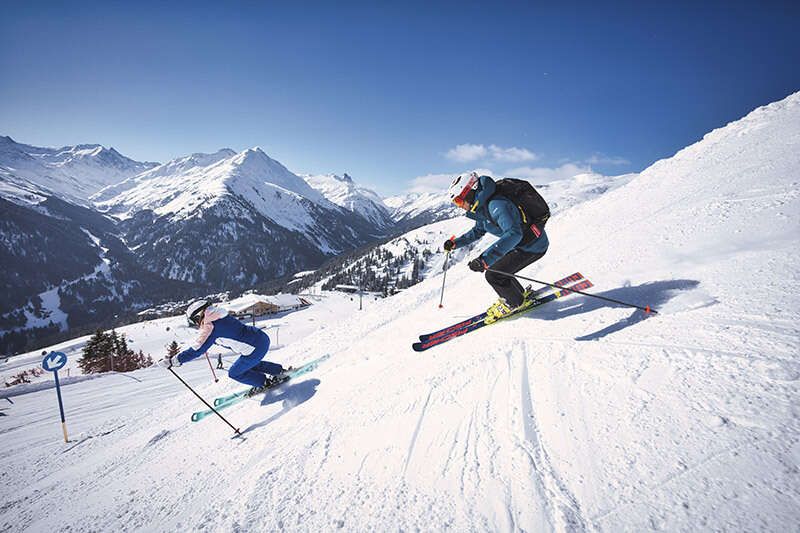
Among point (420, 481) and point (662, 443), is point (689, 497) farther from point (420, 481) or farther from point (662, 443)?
point (420, 481)

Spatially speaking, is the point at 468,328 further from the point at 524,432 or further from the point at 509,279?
the point at 524,432

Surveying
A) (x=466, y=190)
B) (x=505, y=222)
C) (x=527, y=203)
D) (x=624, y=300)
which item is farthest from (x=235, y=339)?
(x=624, y=300)

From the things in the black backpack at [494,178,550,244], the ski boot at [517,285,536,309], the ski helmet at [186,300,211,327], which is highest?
the black backpack at [494,178,550,244]

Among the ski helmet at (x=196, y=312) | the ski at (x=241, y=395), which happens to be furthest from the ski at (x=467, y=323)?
the ski helmet at (x=196, y=312)

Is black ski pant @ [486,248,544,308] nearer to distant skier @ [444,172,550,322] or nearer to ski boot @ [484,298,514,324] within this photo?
distant skier @ [444,172,550,322]

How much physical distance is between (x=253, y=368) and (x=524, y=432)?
588 cm

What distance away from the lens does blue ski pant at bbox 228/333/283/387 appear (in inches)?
252

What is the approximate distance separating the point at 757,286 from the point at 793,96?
2641 centimetres

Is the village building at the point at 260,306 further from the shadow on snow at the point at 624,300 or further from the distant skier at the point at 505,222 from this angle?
the shadow on snow at the point at 624,300

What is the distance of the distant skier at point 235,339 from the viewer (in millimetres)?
6086

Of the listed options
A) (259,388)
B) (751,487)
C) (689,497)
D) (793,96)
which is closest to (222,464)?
(259,388)

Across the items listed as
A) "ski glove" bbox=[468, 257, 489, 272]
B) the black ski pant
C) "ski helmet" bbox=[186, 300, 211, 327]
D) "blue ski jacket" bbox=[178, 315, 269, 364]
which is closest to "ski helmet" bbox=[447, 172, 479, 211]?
"ski glove" bbox=[468, 257, 489, 272]

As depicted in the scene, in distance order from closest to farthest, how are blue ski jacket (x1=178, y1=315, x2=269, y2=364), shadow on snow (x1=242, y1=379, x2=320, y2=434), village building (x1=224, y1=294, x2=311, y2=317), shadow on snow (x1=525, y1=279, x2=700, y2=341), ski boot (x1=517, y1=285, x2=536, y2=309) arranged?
shadow on snow (x1=525, y1=279, x2=700, y2=341), shadow on snow (x1=242, y1=379, x2=320, y2=434), blue ski jacket (x1=178, y1=315, x2=269, y2=364), ski boot (x1=517, y1=285, x2=536, y2=309), village building (x1=224, y1=294, x2=311, y2=317)

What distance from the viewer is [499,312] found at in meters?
6.03
